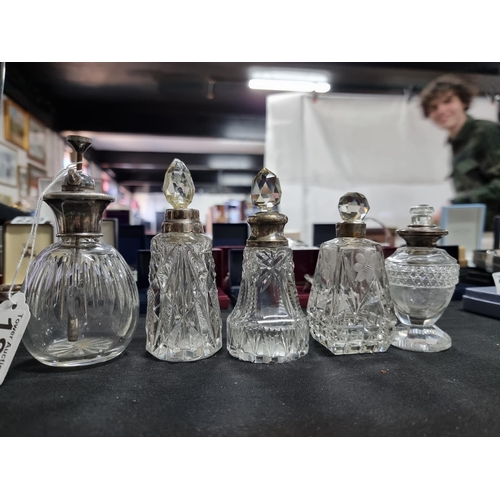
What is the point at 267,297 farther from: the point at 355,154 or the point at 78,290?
the point at 355,154

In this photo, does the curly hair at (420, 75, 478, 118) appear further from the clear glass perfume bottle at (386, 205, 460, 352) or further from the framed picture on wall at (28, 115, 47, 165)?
the framed picture on wall at (28, 115, 47, 165)

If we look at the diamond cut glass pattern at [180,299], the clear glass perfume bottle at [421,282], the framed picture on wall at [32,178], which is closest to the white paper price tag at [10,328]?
the diamond cut glass pattern at [180,299]

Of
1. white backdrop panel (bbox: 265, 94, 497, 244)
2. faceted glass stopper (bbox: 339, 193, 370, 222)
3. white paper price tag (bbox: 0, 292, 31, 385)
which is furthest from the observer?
white backdrop panel (bbox: 265, 94, 497, 244)

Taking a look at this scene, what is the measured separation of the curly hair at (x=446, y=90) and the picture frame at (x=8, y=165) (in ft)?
8.88

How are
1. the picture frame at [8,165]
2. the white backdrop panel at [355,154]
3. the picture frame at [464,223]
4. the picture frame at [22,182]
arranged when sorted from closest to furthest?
the picture frame at [464,223]
the picture frame at [8,165]
the picture frame at [22,182]
the white backdrop panel at [355,154]

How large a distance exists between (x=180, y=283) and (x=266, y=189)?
0.72ft

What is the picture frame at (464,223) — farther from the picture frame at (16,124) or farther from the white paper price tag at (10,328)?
the picture frame at (16,124)

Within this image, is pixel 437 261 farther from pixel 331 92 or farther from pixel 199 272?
pixel 331 92

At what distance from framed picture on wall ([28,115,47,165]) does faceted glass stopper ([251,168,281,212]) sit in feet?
8.08

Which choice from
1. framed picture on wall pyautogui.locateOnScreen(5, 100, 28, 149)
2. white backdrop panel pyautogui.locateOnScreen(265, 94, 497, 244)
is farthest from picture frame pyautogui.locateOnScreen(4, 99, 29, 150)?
white backdrop panel pyautogui.locateOnScreen(265, 94, 497, 244)

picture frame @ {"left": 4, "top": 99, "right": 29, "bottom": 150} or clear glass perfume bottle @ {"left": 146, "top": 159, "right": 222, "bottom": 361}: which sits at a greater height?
picture frame @ {"left": 4, "top": 99, "right": 29, "bottom": 150}

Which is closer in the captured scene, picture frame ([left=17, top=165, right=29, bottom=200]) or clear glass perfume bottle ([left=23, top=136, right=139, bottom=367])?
clear glass perfume bottle ([left=23, top=136, right=139, bottom=367])

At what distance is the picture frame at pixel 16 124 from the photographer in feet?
7.16

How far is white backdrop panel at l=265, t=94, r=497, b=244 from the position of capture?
2475 mm
